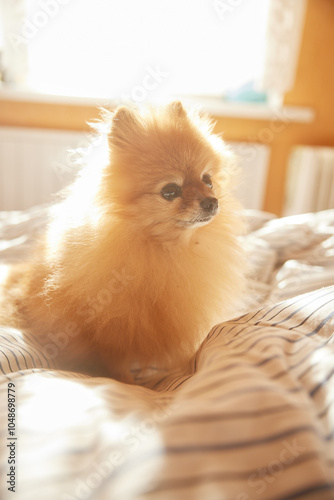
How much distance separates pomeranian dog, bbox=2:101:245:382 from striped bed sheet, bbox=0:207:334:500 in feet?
0.86

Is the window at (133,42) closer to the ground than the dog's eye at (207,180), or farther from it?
farther from it

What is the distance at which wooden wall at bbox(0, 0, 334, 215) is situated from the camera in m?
3.31

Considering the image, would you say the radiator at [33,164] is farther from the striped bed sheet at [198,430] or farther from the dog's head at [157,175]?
the striped bed sheet at [198,430]

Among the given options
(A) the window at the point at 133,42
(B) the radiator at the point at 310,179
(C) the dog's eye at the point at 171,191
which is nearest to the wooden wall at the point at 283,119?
(B) the radiator at the point at 310,179

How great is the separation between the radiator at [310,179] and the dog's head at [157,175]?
2753mm

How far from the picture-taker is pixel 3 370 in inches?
34.9

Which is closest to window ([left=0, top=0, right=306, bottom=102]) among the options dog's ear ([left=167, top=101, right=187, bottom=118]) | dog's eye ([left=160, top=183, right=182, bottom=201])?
dog's ear ([left=167, top=101, right=187, bottom=118])

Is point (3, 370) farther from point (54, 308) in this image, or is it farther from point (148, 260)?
point (148, 260)

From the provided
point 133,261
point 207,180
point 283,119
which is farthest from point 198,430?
point 283,119

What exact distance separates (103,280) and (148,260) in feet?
0.50

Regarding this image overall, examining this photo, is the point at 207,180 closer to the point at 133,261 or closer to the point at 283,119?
the point at 133,261

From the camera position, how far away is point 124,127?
1198 millimetres

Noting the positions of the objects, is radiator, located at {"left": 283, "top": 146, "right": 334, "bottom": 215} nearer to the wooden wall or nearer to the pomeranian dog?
the wooden wall

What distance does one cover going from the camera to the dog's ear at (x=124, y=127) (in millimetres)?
1196
